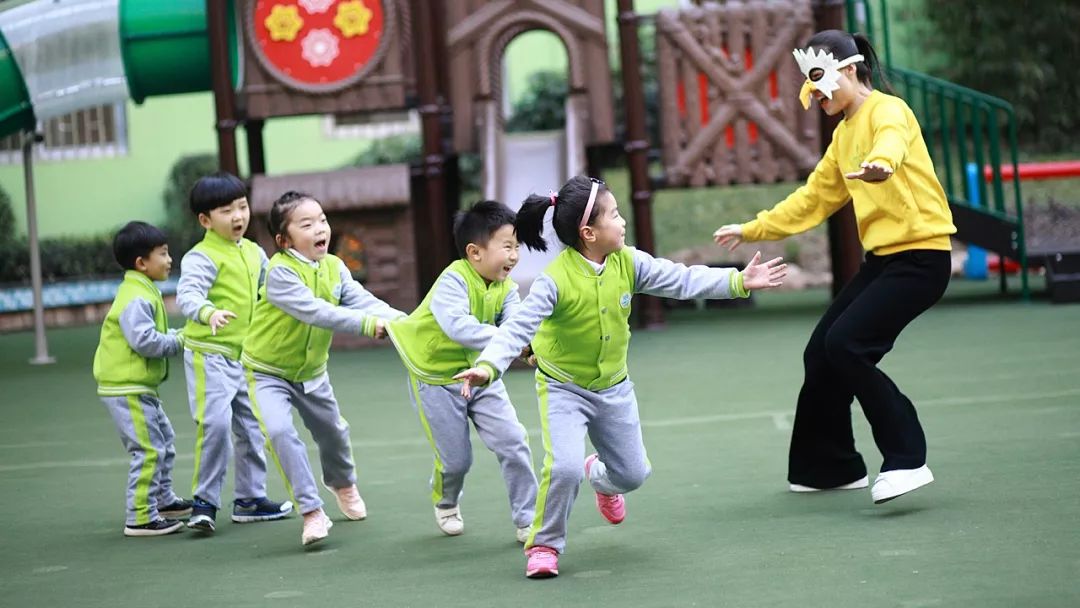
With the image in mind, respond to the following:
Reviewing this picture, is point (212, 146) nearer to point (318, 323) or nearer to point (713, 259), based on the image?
point (713, 259)

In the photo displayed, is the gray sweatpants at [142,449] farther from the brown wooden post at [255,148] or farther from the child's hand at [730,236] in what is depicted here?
the brown wooden post at [255,148]

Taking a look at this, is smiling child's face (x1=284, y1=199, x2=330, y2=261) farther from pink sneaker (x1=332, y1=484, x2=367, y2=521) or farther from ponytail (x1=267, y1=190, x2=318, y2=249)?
pink sneaker (x1=332, y1=484, x2=367, y2=521)

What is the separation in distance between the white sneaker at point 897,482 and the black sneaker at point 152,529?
2.54m

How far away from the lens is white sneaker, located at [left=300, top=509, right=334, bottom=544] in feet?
16.3

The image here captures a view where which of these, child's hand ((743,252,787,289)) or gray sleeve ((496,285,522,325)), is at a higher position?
child's hand ((743,252,787,289))

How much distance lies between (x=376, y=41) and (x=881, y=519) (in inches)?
341

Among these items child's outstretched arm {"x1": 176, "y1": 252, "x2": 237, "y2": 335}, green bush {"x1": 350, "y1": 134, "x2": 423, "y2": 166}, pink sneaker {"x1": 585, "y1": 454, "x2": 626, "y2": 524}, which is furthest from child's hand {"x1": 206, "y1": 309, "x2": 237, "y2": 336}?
green bush {"x1": 350, "y1": 134, "x2": 423, "y2": 166}

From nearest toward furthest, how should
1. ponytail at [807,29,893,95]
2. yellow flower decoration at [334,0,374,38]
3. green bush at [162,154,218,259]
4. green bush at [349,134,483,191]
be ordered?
ponytail at [807,29,893,95] → yellow flower decoration at [334,0,374,38] → green bush at [349,134,483,191] → green bush at [162,154,218,259]

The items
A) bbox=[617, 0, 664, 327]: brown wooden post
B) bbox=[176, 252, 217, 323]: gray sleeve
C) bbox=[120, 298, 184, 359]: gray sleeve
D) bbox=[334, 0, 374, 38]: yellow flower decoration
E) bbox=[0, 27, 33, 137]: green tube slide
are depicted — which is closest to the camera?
bbox=[176, 252, 217, 323]: gray sleeve

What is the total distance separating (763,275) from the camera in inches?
177

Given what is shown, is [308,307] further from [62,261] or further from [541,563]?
[62,261]

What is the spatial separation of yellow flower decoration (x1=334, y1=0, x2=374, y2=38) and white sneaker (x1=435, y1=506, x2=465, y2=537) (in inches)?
318

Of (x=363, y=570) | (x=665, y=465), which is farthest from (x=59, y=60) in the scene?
(x=363, y=570)

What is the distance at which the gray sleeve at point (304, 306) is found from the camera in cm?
500
